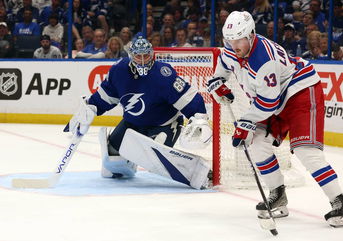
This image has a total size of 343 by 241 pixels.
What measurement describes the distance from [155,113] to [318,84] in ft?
4.47

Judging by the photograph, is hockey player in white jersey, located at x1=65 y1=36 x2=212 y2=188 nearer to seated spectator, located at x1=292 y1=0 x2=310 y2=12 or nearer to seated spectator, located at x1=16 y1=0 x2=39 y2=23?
seated spectator, located at x1=292 y1=0 x2=310 y2=12

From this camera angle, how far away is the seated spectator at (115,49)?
8.79m

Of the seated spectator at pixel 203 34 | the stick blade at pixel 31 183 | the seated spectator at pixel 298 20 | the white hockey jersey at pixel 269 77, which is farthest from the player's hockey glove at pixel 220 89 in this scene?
the seated spectator at pixel 203 34

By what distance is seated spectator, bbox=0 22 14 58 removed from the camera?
29.8 feet

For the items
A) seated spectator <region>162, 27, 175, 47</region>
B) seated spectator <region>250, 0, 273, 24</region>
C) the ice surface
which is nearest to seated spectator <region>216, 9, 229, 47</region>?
seated spectator <region>250, 0, 273, 24</region>

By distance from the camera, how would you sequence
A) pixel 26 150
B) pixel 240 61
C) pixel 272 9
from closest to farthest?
pixel 240 61 < pixel 26 150 < pixel 272 9

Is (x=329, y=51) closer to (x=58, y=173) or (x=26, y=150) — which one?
(x=26, y=150)

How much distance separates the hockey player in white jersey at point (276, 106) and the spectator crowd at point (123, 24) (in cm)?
407

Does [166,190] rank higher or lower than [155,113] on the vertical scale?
lower

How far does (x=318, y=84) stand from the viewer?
4039mm

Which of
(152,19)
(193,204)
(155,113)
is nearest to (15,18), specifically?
(152,19)

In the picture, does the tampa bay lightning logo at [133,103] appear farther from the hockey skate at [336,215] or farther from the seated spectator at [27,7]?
the seated spectator at [27,7]

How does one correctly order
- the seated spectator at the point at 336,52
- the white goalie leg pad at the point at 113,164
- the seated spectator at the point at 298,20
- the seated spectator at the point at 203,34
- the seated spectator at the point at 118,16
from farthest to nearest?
the seated spectator at the point at 118,16, the seated spectator at the point at 203,34, the seated spectator at the point at 298,20, the seated spectator at the point at 336,52, the white goalie leg pad at the point at 113,164

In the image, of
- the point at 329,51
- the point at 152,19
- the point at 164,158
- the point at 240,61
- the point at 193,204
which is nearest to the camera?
the point at 240,61
